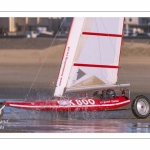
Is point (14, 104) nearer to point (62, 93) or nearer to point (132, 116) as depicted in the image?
point (62, 93)

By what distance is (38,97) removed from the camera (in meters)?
24.2

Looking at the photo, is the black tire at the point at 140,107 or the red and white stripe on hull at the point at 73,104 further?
the black tire at the point at 140,107

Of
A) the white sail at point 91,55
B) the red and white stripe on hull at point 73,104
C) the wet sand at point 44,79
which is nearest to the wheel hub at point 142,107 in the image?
the wet sand at point 44,79

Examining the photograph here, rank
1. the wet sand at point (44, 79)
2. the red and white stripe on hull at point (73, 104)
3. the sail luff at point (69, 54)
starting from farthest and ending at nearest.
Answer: the sail luff at point (69, 54) < the red and white stripe on hull at point (73, 104) < the wet sand at point (44, 79)

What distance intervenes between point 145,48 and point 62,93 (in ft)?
79.5

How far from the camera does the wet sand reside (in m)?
18.0

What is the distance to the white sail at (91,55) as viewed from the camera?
2034 cm

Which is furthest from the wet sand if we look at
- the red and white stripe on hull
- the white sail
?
the white sail

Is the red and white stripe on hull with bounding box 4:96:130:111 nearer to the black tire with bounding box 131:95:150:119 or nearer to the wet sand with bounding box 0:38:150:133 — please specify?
the wet sand with bounding box 0:38:150:133

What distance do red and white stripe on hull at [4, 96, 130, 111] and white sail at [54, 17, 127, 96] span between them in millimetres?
828

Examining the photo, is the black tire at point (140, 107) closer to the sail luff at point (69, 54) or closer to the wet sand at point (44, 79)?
the wet sand at point (44, 79)

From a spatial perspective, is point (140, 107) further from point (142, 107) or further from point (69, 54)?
point (69, 54)

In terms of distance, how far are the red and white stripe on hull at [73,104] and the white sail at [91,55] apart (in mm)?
828

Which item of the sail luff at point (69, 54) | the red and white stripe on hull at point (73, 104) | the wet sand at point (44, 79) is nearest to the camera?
the wet sand at point (44, 79)
